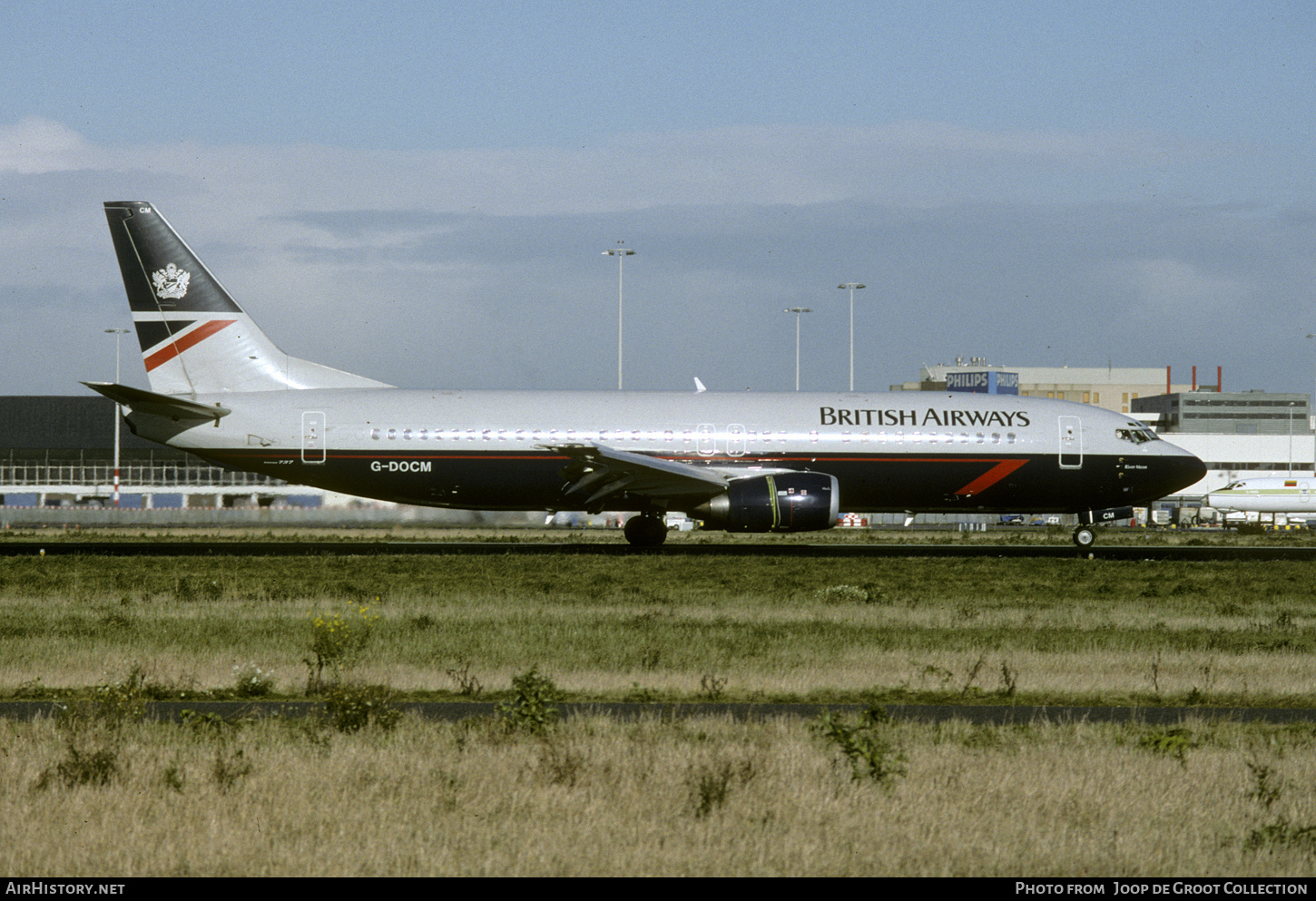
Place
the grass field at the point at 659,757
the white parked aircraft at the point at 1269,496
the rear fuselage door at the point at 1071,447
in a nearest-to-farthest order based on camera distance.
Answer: the grass field at the point at 659,757, the rear fuselage door at the point at 1071,447, the white parked aircraft at the point at 1269,496

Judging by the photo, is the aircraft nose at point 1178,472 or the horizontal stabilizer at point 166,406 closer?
the horizontal stabilizer at point 166,406

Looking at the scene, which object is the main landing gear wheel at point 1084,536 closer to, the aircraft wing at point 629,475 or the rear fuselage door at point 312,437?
the aircraft wing at point 629,475

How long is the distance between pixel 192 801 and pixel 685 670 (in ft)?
26.5

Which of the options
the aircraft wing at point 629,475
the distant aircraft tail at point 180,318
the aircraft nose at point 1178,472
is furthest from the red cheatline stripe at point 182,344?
the aircraft nose at point 1178,472

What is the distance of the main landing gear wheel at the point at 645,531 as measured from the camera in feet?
127

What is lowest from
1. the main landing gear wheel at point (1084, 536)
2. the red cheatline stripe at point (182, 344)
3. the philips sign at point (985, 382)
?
the main landing gear wheel at point (1084, 536)

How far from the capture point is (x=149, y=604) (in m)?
23.8

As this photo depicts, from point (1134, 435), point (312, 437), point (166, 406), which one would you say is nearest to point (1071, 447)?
point (1134, 435)

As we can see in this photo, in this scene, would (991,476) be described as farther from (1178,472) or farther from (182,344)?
(182,344)

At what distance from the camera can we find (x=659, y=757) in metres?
10.7

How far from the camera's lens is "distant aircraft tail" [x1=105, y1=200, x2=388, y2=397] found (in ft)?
124

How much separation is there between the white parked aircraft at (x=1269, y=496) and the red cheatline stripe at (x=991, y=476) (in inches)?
2023

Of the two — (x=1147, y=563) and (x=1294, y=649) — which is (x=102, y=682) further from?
(x=1147, y=563)

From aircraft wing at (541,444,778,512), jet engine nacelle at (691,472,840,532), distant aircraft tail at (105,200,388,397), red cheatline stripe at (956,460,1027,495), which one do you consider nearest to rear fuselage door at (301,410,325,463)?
distant aircraft tail at (105,200,388,397)
